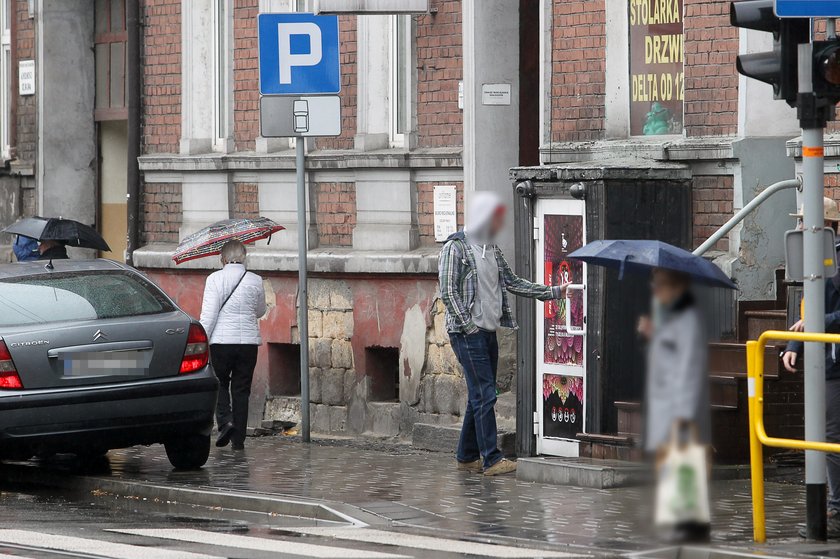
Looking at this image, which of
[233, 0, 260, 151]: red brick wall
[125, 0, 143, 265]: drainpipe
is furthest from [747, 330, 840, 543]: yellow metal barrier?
[125, 0, 143, 265]: drainpipe

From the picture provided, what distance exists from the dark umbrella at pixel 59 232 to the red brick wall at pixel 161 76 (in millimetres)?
2835

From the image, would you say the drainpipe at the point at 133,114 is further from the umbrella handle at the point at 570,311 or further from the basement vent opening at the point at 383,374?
the umbrella handle at the point at 570,311

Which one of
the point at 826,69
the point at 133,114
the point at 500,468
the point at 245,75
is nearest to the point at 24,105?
the point at 133,114

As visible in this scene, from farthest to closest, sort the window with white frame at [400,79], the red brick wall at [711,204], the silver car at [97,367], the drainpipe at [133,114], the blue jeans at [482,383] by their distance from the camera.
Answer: the drainpipe at [133,114] → the window with white frame at [400,79] → the red brick wall at [711,204] → the blue jeans at [482,383] → the silver car at [97,367]

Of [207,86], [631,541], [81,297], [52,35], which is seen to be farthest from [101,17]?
[631,541]

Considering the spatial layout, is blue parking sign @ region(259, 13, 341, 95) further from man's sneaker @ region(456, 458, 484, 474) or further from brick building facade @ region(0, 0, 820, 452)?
man's sneaker @ region(456, 458, 484, 474)

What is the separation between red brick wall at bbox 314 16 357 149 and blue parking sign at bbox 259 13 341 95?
2466mm

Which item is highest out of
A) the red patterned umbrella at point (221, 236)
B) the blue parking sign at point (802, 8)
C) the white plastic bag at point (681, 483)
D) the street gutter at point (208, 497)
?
the blue parking sign at point (802, 8)

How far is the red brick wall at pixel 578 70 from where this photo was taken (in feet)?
45.2

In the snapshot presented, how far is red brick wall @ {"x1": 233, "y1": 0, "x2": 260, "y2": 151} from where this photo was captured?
17938mm

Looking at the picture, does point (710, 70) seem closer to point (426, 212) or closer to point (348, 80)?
point (426, 212)

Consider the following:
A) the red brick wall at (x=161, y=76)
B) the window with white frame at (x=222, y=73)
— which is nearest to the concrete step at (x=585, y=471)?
the window with white frame at (x=222, y=73)

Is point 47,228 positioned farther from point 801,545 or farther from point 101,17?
point 801,545

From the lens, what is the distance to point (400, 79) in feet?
52.4
